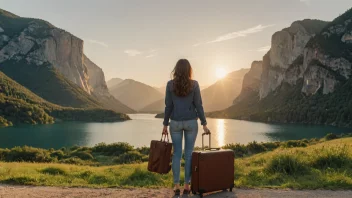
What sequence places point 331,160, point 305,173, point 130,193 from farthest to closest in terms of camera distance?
point 331,160 → point 305,173 → point 130,193

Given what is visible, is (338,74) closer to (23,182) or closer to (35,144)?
(35,144)

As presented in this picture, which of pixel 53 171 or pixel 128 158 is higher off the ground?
pixel 53 171

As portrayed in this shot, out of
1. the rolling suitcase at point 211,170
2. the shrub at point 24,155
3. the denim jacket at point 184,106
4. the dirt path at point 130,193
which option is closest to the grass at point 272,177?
the dirt path at point 130,193

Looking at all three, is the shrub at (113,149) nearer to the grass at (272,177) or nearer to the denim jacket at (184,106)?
the grass at (272,177)

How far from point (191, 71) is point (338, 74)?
216 meters

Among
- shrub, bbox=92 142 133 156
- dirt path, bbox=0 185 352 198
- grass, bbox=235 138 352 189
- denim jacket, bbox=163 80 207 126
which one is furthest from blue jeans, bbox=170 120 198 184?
shrub, bbox=92 142 133 156

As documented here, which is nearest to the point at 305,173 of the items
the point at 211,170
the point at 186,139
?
the point at 211,170

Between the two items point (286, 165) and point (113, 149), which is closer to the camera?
point (286, 165)

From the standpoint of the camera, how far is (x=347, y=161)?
1102cm

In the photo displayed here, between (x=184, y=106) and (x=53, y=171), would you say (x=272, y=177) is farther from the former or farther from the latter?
(x=53, y=171)

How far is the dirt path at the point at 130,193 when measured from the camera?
788 cm

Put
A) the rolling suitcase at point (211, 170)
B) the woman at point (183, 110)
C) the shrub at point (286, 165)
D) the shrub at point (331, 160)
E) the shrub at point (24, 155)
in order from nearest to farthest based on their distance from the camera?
the rolling suitcase at point (211, 170) < the woman at point (183, 110) < the shrub at point (286, 165) < the shrub at point (331, 160) < the shrub at point (24, 155)

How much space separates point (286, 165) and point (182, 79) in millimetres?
5370

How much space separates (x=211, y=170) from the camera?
25.8 ft
